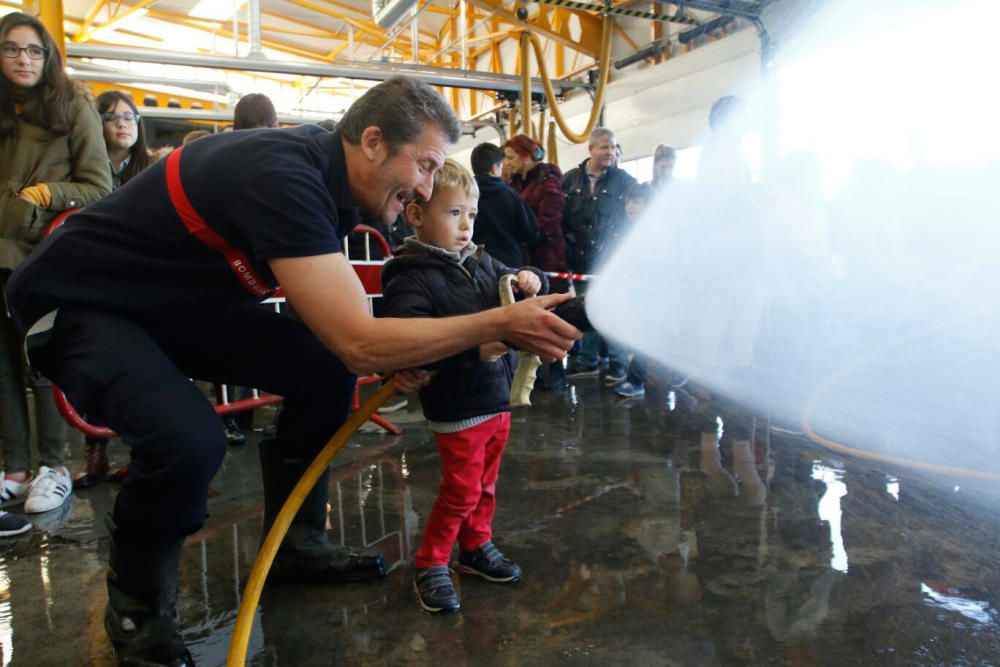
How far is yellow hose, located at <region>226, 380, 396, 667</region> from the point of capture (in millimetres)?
1538

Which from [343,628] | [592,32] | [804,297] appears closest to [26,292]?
[343,628]

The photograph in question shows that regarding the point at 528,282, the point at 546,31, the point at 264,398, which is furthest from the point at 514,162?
the point at 546,31

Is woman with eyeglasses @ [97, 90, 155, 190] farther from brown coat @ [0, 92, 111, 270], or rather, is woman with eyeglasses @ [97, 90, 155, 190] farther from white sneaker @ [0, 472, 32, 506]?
white sneaker @ [0, 472, 32, 506]

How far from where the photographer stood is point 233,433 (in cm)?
359

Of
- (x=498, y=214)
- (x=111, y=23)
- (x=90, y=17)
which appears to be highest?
(x=90, y=17)

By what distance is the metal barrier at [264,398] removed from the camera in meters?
2.73

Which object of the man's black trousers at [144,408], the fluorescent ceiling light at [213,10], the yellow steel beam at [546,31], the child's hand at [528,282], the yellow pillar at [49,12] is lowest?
the man's black trousers at [144,408]

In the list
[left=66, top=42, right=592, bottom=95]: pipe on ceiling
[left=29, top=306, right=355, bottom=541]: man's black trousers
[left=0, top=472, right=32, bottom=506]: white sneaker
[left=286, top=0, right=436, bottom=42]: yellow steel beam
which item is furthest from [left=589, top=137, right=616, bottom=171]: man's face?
[left=286, top=0, right=436, bottom=42]: yellow steel beam

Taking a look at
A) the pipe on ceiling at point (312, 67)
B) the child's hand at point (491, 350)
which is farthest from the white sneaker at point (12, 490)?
the pipe on ceiling at point (312, 67)

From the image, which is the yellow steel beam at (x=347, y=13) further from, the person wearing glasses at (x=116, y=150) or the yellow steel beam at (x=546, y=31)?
the person wearing glasses at (x=116, y=150)

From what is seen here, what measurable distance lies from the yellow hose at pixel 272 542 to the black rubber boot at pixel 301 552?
0.40 meters

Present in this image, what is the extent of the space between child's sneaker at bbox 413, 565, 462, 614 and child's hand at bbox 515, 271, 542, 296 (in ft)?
2.74

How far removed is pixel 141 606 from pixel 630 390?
338 centimetres

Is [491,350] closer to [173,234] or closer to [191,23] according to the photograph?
[173,234]
